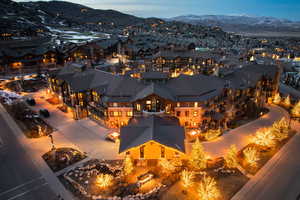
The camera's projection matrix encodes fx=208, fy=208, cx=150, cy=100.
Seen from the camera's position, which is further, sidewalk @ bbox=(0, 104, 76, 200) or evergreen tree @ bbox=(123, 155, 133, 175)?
evergreen tree @ bbox=(123, 155, 133, 175)

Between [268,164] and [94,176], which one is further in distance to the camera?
[268,164]

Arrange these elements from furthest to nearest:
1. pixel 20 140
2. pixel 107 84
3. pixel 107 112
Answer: pixel 107 84, pixel 107 112, pixel 20 140

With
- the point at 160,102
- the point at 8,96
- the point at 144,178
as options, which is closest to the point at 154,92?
the point at 160,102

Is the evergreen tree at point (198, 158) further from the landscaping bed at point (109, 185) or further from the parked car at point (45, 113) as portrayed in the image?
the parked car at point (45, 113)

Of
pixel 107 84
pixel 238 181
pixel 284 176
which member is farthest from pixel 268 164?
pixel 107 84

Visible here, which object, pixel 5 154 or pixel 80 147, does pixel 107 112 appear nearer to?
pixel 80 147

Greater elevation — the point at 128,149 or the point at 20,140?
the point at 128,149

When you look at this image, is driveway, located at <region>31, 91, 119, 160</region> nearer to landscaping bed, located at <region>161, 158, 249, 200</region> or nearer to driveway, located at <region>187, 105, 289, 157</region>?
landscaping bed, located at <region>161, 158, 249, 200</region>

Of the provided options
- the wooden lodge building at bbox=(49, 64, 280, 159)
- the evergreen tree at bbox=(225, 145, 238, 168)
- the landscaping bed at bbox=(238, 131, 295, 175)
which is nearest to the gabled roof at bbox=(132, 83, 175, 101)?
the wooden lodge building at bbox=(49, 64, 280, 159)
